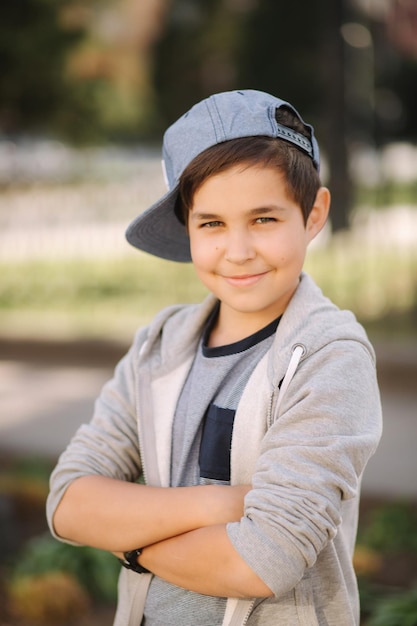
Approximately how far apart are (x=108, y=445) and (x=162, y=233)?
1.54ft

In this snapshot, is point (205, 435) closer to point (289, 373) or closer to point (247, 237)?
point (289, 373)

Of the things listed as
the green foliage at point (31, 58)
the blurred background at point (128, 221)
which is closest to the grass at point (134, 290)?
the blurred background at point (128, 221)

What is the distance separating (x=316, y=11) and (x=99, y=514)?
43.3 feet

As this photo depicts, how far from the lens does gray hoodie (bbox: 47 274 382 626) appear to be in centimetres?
148

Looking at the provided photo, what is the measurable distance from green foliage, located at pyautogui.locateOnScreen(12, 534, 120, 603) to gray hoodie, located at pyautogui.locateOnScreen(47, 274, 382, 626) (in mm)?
1713

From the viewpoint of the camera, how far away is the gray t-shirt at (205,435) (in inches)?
65.0

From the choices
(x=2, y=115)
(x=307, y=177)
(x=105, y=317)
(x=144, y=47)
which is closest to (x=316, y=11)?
(x=144, y=47)

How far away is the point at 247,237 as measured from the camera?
162cm

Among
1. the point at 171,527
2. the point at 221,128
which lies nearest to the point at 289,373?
the point at 171,527

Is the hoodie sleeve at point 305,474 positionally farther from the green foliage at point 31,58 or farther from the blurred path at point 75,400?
the green foliage at point 31,58

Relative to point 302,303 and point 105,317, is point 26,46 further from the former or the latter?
point 302,303

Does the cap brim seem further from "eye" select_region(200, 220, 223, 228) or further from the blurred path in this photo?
the blurred path

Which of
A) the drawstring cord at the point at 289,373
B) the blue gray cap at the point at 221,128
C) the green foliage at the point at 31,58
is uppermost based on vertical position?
the green foliage at the point at 31,58

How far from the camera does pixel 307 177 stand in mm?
1682
